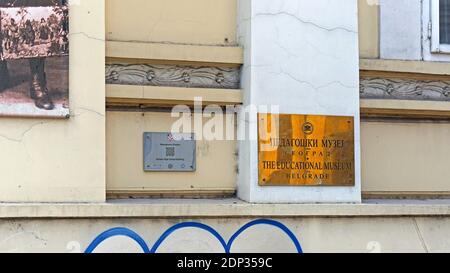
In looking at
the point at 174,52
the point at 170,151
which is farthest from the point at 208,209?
the point at 174,52

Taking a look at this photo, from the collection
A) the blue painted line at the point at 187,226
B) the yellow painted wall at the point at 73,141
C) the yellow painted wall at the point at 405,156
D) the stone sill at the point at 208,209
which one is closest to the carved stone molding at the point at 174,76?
the yellow painted wall at the point at 73,141

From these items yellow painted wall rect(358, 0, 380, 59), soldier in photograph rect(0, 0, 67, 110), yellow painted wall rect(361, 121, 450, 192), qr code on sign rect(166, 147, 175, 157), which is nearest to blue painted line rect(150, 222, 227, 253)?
qr code on sign rect(166, 147, 175, 157)

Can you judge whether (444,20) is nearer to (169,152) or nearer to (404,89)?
(404,89)

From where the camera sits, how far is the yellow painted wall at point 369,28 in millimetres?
4434

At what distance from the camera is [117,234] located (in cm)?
370

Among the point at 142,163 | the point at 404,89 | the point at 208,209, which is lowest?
the point at 208,209

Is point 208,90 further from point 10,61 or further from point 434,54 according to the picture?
point 434,54

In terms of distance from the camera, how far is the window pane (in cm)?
453

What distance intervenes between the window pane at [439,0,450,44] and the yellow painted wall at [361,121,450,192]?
0.75m

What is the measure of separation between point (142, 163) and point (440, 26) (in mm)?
2850

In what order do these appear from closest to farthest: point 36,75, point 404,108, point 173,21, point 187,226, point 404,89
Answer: point 36,75 → point 187,226 → point 173,21 → point 404,108 → point 404,89

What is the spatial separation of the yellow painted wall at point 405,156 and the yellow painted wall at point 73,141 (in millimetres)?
2227

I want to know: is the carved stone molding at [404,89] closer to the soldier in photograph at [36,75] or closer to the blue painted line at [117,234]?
the blue painted line at [117,234]

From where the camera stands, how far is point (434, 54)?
4516 millimetres
